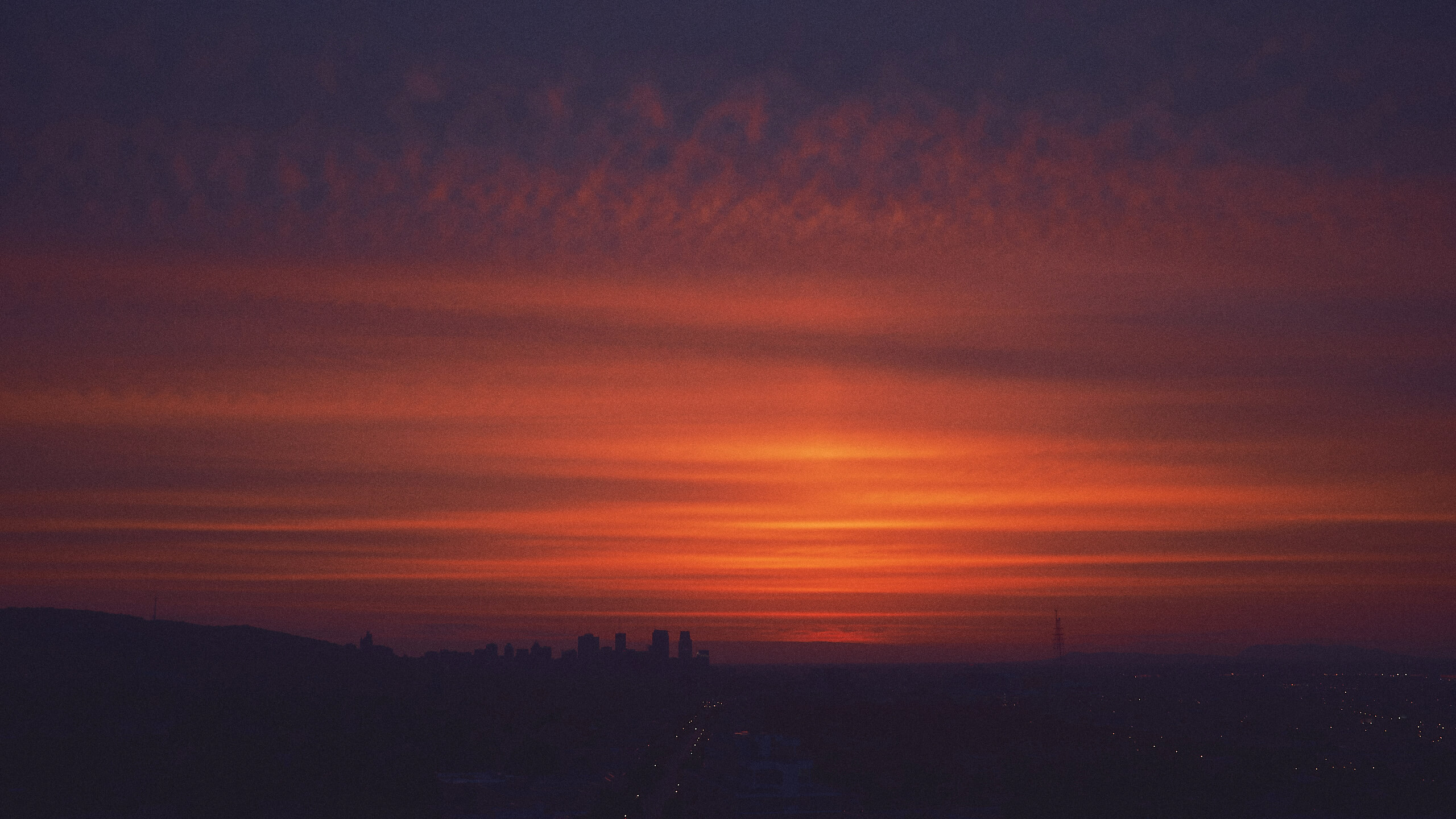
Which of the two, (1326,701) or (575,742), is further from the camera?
(1326,701)

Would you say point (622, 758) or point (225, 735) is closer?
point (225, 735)

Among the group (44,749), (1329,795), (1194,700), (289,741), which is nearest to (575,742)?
(289,741)

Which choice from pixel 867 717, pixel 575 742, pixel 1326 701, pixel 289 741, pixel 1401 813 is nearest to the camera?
pixel 1401 813

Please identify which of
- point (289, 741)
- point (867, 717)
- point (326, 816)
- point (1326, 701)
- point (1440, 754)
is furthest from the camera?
point (1326, 701)

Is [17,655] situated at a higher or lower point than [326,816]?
higher

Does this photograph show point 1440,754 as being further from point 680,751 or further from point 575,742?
point 575,742

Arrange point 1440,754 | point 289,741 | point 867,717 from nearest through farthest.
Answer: point 289,741 < point 1440,754 < point 867,717

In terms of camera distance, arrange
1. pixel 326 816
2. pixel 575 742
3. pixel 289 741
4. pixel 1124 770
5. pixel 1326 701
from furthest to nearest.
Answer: pixel 1326 701 → pixel 575 742 → pixel 289 741 → pixel 1124 770 → pixel 326 816

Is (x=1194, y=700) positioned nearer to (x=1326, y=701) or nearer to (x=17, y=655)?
(x=1326, y=701)

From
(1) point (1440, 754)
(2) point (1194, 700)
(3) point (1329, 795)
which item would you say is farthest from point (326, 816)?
(2) point (1194, 700)
